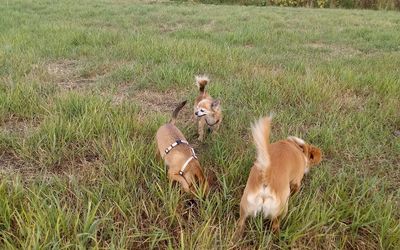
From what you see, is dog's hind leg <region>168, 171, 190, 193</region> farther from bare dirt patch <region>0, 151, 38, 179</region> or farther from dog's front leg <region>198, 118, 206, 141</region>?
dog's front leg <region>198, 118, 206, 141</region>

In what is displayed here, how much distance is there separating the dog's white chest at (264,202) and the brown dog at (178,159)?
1.07ft

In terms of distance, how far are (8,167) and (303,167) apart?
80.5 inches

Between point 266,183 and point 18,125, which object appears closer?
point 266,183

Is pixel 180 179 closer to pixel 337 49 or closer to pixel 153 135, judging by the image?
pixel 153 135

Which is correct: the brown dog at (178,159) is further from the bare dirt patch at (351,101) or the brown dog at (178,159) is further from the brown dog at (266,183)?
the bare dirt patch at (351,101)

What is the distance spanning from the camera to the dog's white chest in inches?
76.5

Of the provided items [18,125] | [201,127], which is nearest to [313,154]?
[201,127]

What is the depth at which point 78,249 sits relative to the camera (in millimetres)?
1766

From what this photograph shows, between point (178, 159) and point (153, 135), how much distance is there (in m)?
0.75

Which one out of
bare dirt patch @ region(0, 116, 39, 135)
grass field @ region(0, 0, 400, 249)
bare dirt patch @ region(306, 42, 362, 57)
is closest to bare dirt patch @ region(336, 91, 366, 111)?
grass field @ region(0, 0, 400, 249)

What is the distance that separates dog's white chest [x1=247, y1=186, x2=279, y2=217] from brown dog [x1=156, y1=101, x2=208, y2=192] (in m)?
0.33

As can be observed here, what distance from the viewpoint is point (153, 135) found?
3105 mm

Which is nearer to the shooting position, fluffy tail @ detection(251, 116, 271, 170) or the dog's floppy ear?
fluffy tail @ detection(251, 116, 271, 170)

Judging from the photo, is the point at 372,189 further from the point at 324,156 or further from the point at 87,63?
the point at 87,63
